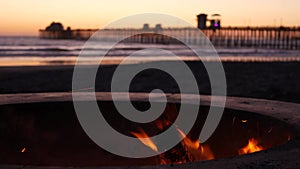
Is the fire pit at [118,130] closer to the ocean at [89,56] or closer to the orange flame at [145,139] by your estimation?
the orange flame at [145,139]

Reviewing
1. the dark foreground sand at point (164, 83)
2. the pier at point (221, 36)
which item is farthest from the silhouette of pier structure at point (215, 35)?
the dark foreground sand at point (164, 83)

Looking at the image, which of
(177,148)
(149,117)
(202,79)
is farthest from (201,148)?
(202,79)

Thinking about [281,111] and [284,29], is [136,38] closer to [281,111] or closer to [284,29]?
[284,29]

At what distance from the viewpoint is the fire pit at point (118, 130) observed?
3.32 meters

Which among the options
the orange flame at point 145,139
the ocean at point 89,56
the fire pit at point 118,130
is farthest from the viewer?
the ocean at point 89,56

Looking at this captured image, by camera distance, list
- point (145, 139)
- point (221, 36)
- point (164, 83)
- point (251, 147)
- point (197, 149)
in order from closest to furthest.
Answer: point (251, 147) < point (197, 149) < point (145, 139) < point (164, 83) < point (221, 36)

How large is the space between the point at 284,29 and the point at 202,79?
1820 inches

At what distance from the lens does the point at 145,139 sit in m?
3.82

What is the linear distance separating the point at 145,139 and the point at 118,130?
307mm

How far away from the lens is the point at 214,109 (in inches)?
144

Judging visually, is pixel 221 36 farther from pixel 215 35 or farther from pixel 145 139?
pixel 145 139

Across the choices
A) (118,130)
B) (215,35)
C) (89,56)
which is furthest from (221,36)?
(118,130)

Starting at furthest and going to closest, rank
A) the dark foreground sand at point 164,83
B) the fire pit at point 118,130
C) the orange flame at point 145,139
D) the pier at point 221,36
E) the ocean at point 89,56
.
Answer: the pier at point 221,36 → the ocean at point 89,56 → the dark foreground sand at point 164,83 → the orange flame at point 145,139 → the fire pit at point 118,130

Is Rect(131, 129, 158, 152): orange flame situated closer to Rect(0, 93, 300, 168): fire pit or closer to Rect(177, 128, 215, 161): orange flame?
Rect(0, 93, 300, 168): fire pit
